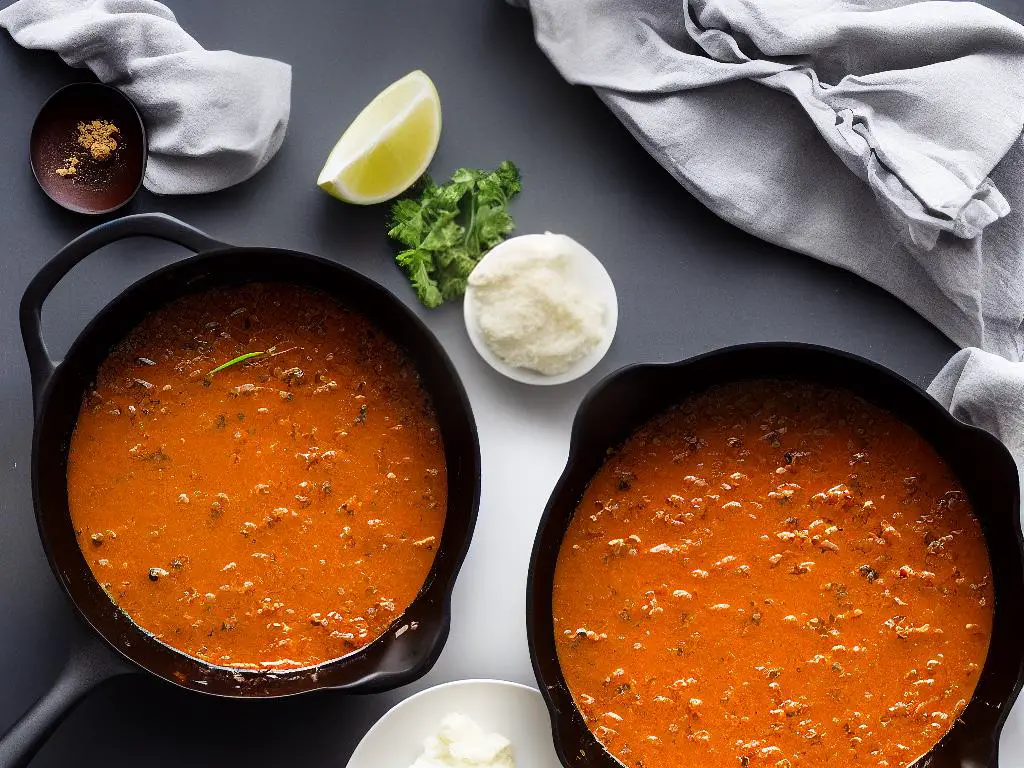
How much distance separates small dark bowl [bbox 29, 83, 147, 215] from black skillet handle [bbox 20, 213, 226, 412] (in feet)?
1.00

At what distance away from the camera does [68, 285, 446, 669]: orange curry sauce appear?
203 cm

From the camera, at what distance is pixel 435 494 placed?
205 cm

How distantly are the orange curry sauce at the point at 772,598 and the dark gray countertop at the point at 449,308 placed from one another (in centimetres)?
22

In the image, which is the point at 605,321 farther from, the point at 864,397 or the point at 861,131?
the point at 861,131

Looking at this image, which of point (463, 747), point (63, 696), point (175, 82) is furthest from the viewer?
point (175, 82)

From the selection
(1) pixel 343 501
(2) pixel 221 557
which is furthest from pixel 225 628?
(1) pixel 343 501

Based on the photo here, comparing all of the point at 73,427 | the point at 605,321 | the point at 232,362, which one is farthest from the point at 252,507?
the point at 605,321

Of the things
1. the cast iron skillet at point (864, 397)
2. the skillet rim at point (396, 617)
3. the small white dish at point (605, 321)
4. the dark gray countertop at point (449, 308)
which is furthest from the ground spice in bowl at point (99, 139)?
the cast iron skillet at point (864, 397)

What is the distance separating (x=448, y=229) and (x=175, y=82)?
69 cm

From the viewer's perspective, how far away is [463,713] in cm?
204

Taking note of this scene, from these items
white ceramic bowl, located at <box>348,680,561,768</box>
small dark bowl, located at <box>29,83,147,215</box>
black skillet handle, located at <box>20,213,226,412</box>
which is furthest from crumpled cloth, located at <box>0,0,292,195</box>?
white ceramic bowl, located at <box>348,680,561,768</box>

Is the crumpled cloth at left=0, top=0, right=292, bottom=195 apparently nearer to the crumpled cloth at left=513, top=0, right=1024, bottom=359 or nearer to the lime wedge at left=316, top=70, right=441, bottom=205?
the lime wedge at left=316, top=70, right=441, bottom=205

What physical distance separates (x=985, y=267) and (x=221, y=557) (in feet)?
5.88

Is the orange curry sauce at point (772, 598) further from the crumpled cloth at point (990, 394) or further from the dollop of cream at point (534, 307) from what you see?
the dollop of cream at point (534, 307)
